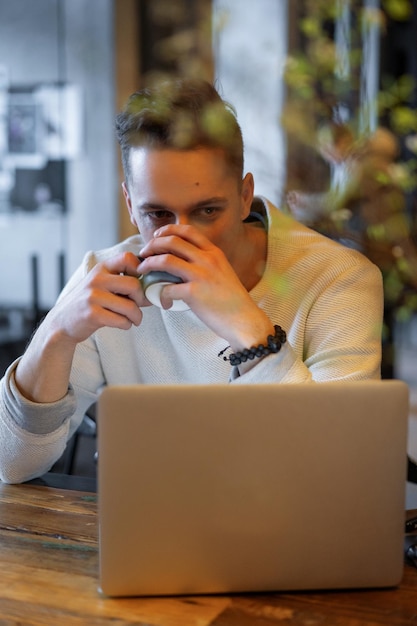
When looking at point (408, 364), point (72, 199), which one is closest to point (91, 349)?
point (72, 199)

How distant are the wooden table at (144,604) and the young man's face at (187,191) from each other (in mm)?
583

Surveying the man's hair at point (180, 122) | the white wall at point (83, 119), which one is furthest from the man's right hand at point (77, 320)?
the white wall at point (83, 119)

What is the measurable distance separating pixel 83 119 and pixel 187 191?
109 inches

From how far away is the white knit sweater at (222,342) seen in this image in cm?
138

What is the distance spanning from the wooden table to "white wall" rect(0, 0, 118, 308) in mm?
3056

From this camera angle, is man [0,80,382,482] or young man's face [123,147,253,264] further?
young man's face [123,147,253,264]

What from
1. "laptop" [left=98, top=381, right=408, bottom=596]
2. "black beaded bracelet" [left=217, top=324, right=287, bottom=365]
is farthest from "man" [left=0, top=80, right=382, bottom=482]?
"laptop" [left=98, top=381, right=408, bottom=596]

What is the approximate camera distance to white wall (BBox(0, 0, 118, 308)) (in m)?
3.94

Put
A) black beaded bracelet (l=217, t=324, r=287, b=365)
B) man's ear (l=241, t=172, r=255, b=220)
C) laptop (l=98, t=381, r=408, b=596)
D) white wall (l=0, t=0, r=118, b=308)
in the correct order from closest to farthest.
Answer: laptop (l=98, t=381, r=408, b=596) < black beaded bracelet (l=217, t=324, r=287, b=365) < man's ear (l=241, t=172, r=255, b=220) < white wall (l=0, t=0, r=118, b=308)

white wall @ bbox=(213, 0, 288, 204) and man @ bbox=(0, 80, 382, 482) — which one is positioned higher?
white wall @ bbox=(213, 0, 288, 204)

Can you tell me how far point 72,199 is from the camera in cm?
409

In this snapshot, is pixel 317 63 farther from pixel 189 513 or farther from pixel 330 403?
pixel 189 513

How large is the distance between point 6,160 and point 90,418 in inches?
90.3

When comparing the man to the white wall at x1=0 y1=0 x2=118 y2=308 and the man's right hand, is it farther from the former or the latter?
the white wall at x1=0 y1=0 x2=118 y2=308
